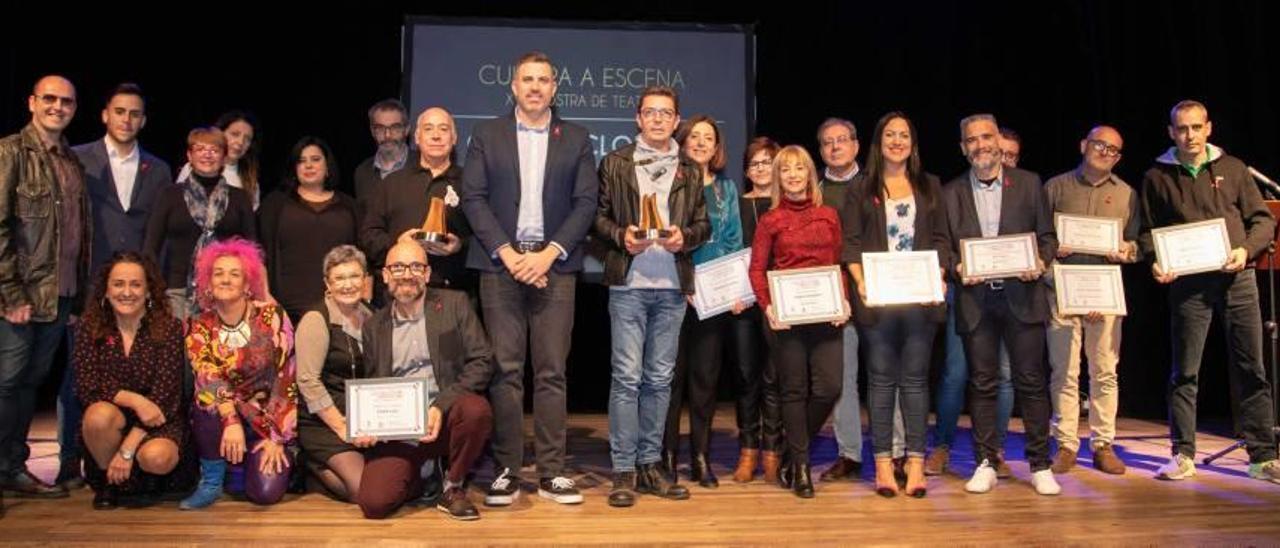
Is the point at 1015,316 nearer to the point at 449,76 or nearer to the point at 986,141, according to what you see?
the point at 986,141

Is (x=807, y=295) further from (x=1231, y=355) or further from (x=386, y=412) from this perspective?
(x=1231, y=355)

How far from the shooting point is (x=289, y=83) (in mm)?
6797

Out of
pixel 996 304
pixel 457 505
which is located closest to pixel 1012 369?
pixel 996 304

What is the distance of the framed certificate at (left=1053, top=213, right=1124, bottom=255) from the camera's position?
469 cm

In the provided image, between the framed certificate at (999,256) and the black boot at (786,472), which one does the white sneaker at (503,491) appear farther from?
→ the framed certificate at (999,256)

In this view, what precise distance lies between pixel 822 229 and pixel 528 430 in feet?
9.30

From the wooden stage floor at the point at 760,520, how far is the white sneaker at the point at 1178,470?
0.07 m

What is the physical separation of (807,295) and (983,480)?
3.82 feet

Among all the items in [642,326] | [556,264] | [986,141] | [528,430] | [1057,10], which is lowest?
[528,430]

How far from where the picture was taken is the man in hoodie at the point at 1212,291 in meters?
4.61

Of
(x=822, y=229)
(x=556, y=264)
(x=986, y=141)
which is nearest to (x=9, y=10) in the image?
(x=556, y=264)

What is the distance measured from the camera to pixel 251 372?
4.00m

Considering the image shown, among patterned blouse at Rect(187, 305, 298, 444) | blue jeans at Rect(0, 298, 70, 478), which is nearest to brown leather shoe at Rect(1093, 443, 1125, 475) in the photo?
patterned blouse at Rect(187, 305, 298, 444)

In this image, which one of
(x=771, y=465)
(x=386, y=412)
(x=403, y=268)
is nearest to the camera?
(x=386, y=412)
